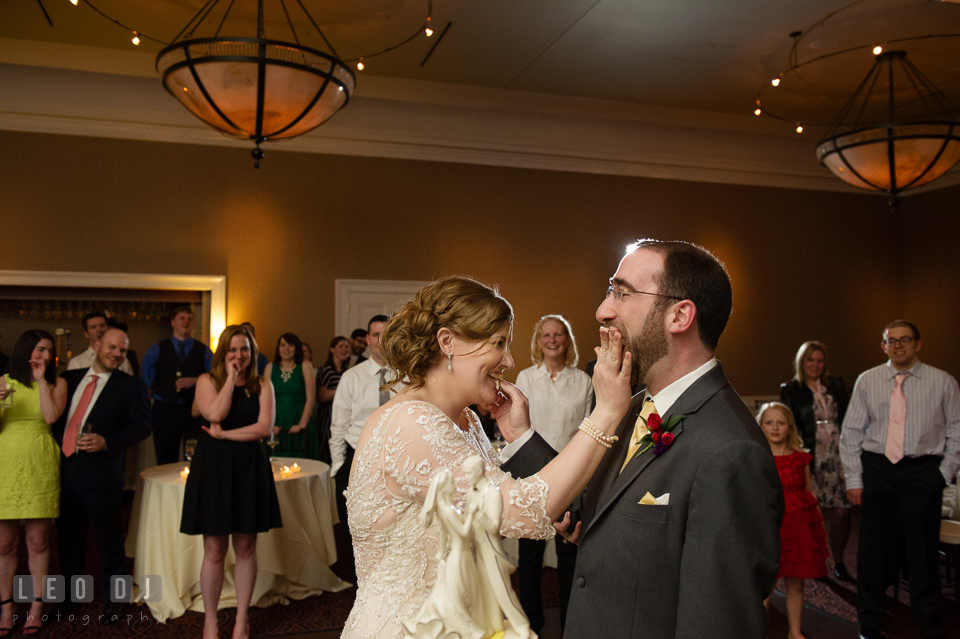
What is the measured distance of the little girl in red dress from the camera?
3.64 m

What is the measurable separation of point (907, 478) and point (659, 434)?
3.15m

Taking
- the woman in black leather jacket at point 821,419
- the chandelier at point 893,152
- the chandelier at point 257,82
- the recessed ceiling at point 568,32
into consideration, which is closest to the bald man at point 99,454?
the chandelier at point 257,82

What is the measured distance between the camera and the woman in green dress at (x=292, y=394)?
20.6 feet

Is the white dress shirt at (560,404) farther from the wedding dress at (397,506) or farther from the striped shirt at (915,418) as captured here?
the wedding dress at (397,506)

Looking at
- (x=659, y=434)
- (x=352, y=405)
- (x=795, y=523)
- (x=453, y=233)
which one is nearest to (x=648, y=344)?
(x=659, y=434)

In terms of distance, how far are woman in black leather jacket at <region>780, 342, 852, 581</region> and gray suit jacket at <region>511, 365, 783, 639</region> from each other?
170 inches

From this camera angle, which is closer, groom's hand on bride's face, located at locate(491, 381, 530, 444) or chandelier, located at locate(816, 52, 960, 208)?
groom's hand on bride's face, located at locate(491, 381, 530, 444)

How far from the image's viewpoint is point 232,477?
12.1ft

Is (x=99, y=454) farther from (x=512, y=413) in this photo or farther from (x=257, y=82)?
(x=512, y=413)

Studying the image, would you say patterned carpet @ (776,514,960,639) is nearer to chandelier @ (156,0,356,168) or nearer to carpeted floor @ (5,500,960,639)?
carpeted floor @ (5,500,960,639)

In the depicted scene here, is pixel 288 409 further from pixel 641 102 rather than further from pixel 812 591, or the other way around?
pixel 641 102

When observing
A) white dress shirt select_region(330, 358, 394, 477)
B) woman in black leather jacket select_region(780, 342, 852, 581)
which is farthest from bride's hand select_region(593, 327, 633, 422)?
woman in black leather jacket select_region(780, 342, 852, 581)

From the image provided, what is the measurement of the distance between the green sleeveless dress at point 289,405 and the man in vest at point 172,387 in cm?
82

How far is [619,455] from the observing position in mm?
1620
